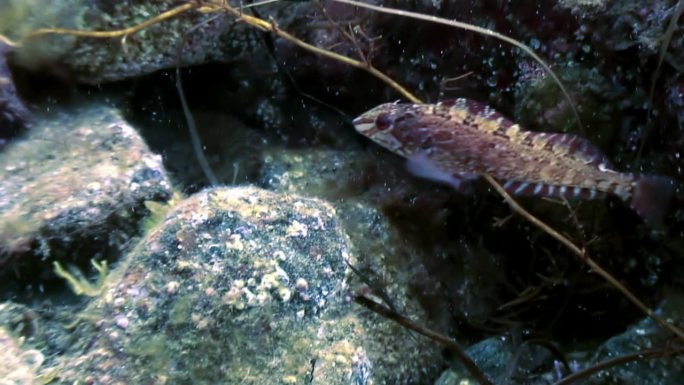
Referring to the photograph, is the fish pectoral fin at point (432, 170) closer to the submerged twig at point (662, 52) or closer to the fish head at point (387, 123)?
the fish head at point (387, 123)

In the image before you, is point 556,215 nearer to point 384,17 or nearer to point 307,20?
point 384,17

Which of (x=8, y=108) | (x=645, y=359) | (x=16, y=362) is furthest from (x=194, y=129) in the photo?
(x=645, y=359)

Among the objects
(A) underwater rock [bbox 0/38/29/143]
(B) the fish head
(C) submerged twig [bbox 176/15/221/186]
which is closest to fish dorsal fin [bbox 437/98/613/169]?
(B) the fish head

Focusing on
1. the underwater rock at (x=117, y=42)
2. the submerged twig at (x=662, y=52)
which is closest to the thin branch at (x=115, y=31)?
the underwater rock at (x=117, y=42)

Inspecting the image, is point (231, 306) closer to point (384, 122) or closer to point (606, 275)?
point (384, 122)

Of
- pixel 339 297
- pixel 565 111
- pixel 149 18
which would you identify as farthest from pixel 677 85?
pixel 149 18

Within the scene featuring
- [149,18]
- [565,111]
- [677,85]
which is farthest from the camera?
[149,18]
